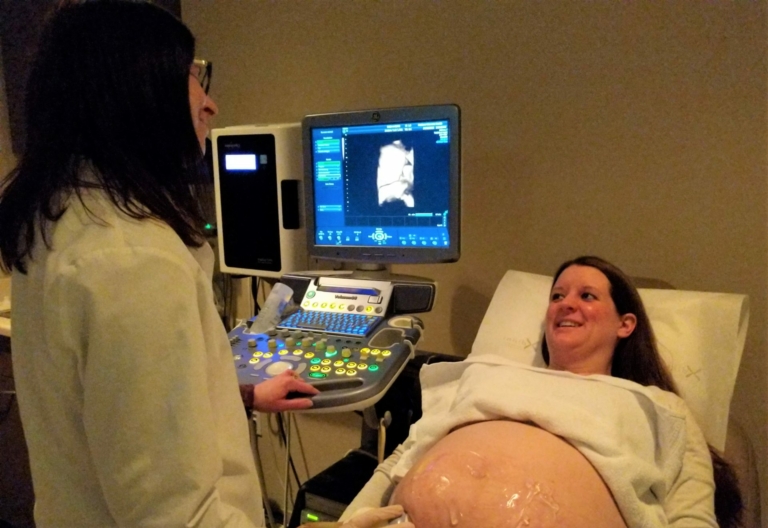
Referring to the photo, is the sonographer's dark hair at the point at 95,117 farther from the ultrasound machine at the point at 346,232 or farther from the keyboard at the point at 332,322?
the keyboard at the point at 332,322

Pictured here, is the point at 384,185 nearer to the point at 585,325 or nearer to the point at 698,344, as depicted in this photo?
the point at 585,325

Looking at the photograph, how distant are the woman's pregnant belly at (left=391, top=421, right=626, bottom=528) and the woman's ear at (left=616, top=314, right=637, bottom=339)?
1.54ft

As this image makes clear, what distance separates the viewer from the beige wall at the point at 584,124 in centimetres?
157

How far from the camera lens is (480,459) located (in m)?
1.12

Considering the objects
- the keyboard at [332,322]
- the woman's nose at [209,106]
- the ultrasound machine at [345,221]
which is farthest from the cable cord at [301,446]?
the woman's nose at [209,106]

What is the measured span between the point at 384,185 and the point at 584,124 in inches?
25.7

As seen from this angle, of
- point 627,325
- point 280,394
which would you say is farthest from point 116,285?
point 627,325

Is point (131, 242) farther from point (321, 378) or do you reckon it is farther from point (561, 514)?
point (561, 514)

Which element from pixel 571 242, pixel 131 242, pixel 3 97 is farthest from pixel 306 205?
pixel 3 97

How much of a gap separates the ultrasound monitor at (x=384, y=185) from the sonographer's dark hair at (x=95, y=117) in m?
0.90

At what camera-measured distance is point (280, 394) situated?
1191 millimetres

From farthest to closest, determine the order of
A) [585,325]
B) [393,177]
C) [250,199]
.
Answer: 1. [250,199]
2. [393,177]
3. [585,325]

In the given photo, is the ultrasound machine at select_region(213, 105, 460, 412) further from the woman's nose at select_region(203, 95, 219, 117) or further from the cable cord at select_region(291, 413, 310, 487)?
the cable cord at select_region(291, 413, 310, 487)

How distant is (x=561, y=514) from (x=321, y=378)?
555 millimetres
